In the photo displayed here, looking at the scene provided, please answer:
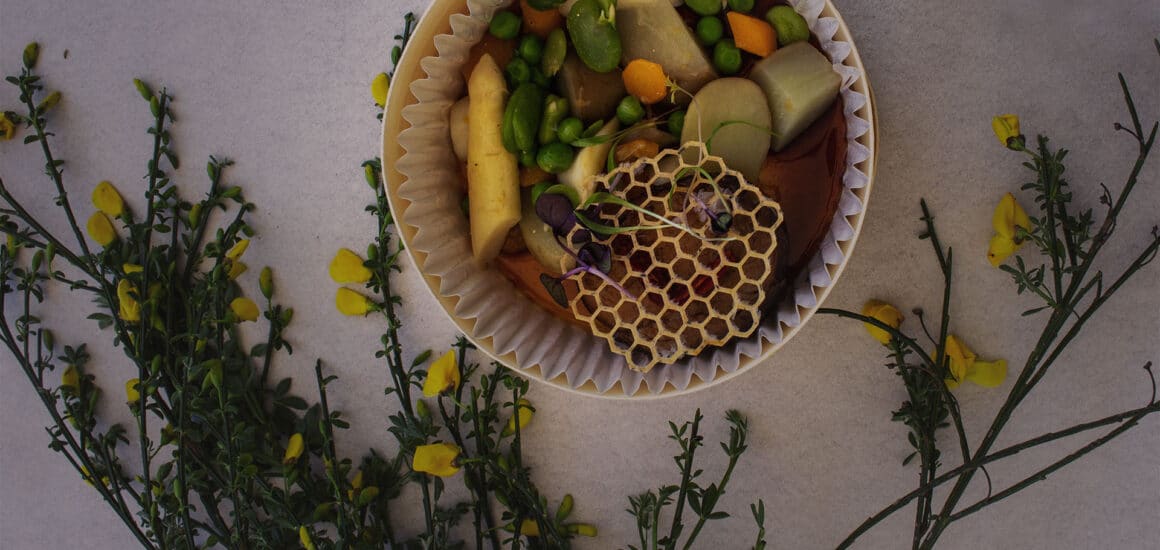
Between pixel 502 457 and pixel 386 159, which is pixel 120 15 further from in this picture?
pixel 502 457

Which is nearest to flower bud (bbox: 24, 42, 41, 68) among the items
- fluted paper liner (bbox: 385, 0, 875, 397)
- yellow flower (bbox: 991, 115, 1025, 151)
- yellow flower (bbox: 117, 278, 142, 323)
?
yellow flower (bbox: 117, 278, 142, 323)

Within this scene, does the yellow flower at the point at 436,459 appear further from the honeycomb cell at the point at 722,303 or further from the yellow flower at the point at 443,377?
the honeycomb cell at the point at 722,303

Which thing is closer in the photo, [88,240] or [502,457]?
[502,457]

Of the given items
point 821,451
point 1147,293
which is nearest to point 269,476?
point 821,451

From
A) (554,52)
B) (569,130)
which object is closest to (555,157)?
(569,130)

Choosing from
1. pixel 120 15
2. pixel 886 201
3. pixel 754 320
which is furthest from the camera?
pixel 120 15

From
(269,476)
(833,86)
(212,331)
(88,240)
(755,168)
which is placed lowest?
(269,476)

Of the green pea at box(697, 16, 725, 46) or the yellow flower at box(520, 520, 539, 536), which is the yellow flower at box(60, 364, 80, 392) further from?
the green pea at box(697, 16, 725, 46)
